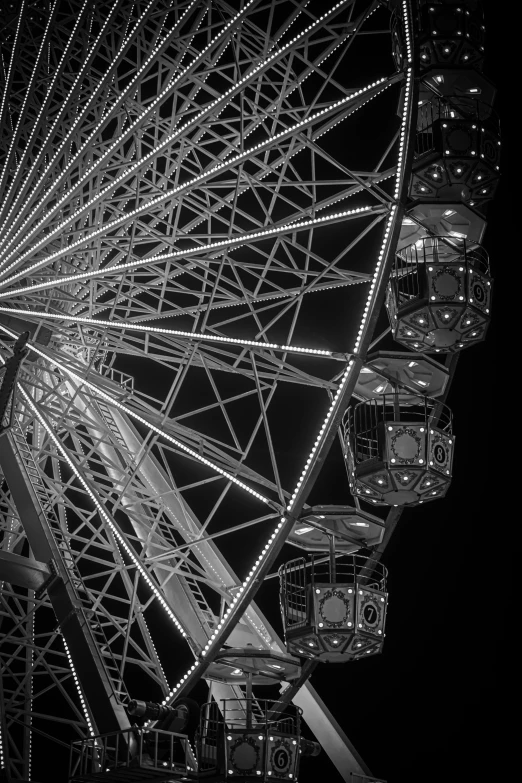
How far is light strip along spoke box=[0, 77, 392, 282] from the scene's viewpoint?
14.5 metres

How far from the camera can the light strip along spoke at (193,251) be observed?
14.2m

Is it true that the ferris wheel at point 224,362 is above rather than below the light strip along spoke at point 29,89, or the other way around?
below

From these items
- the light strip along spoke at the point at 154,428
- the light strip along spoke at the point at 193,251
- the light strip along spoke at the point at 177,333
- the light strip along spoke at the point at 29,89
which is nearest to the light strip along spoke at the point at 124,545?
the light strip along spoke at the point at 154,428

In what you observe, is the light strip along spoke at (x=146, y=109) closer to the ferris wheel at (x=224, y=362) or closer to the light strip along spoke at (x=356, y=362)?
the ferris wheel at (x=224, y=362)

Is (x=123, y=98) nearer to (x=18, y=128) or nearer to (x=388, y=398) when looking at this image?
(x=18, y=128)

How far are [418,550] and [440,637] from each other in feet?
6.49

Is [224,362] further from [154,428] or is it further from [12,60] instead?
[12,60]

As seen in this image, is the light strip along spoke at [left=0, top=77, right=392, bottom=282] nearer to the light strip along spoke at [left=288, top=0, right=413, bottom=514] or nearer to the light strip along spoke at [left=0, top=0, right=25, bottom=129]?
the light strip along spoke at [left=288, top=0, right=413, bottom=514]

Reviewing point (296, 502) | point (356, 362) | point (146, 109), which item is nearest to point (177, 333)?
point (356, 362)

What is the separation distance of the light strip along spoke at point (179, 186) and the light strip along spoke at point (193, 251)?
23 cm

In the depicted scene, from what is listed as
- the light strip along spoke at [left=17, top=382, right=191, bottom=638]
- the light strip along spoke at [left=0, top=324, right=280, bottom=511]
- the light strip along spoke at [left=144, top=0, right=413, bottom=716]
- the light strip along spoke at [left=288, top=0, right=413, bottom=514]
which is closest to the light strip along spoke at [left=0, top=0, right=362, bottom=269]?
the light strip along spoke at [left=0, top=324, right=280, bottom=511]

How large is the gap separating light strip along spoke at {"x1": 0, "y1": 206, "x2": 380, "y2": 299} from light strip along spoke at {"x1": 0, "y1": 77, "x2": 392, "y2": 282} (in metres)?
0.23

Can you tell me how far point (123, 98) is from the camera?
53.5 feet

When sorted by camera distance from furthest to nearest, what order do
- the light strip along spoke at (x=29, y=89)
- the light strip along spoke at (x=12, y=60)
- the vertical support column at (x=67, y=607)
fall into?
the light strip along spoke at (x=12, y=60)
the light strip along spoke at (x=29, y=89)
the vertical support column at (x=67, y=607)
